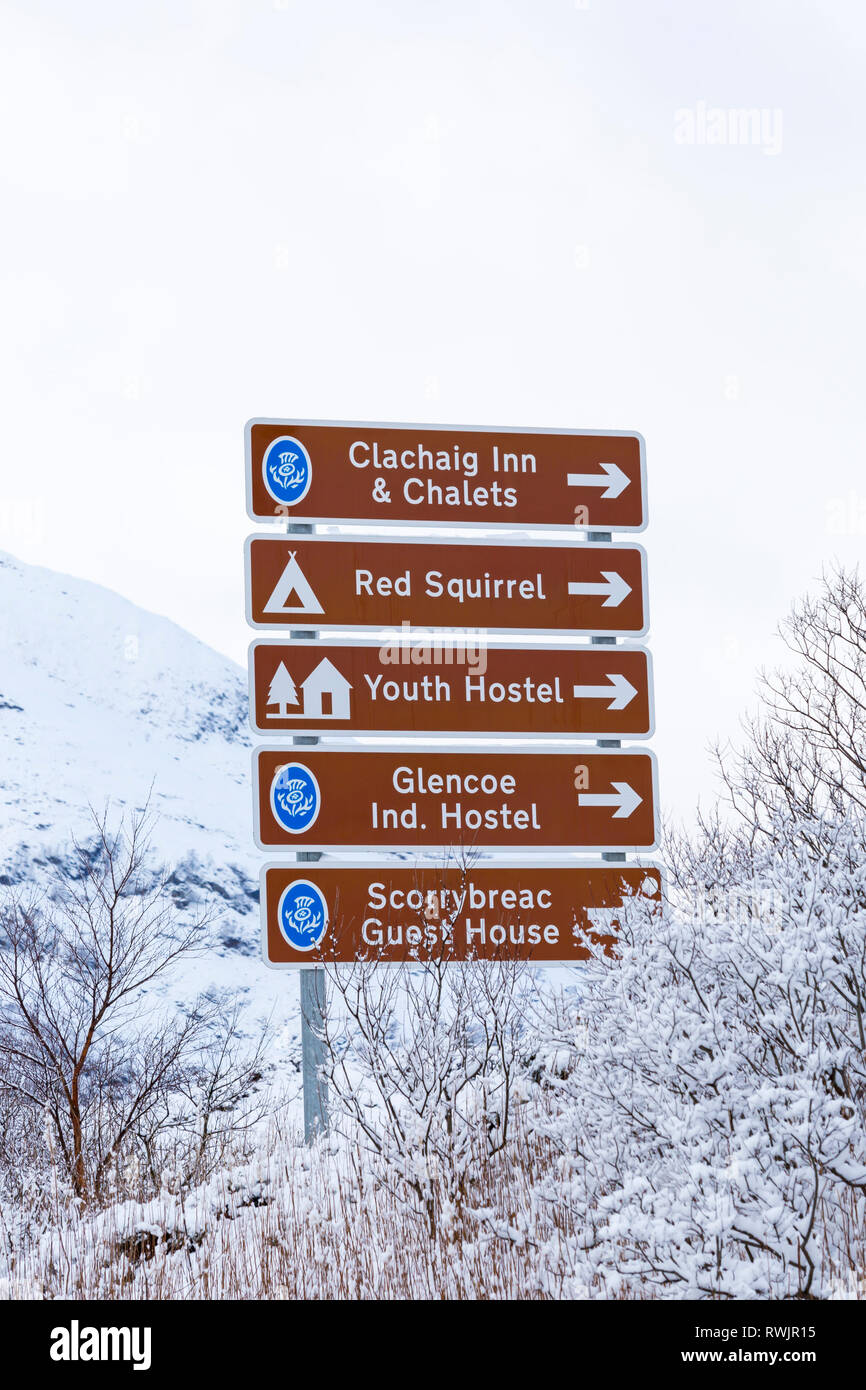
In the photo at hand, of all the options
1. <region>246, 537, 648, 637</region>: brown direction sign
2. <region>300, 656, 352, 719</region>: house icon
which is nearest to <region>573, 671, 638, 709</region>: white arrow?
<region>246, 537, 648, 637</region>: brown direction sign

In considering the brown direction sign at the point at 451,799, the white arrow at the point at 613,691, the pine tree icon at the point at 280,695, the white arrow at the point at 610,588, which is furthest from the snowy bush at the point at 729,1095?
the white arrow at the point at 610,588

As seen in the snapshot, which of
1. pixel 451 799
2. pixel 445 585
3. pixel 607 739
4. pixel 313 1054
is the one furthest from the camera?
pixel 607 739

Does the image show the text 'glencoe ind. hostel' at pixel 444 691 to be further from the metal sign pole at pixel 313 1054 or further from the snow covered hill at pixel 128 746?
the snow covered hill at pixel 128 746

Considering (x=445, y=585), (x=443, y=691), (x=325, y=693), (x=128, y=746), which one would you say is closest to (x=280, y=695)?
(x=325, y=693)

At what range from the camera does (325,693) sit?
10055 millimetres

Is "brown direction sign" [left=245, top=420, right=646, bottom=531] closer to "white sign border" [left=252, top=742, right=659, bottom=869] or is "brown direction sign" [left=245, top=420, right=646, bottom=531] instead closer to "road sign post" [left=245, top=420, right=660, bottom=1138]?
"road sign post" [left=245, top=420, right=660, bottom=1138]

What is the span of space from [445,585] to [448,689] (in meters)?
0.83

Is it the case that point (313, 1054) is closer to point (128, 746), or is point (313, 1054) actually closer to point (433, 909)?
point (433, 909)

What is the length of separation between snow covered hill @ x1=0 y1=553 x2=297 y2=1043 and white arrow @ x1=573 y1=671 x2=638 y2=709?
57.8m

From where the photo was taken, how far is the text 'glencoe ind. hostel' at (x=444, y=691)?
9914mm

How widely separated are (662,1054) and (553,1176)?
6.86 ft

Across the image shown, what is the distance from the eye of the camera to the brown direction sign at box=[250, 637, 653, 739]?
1002 cm
